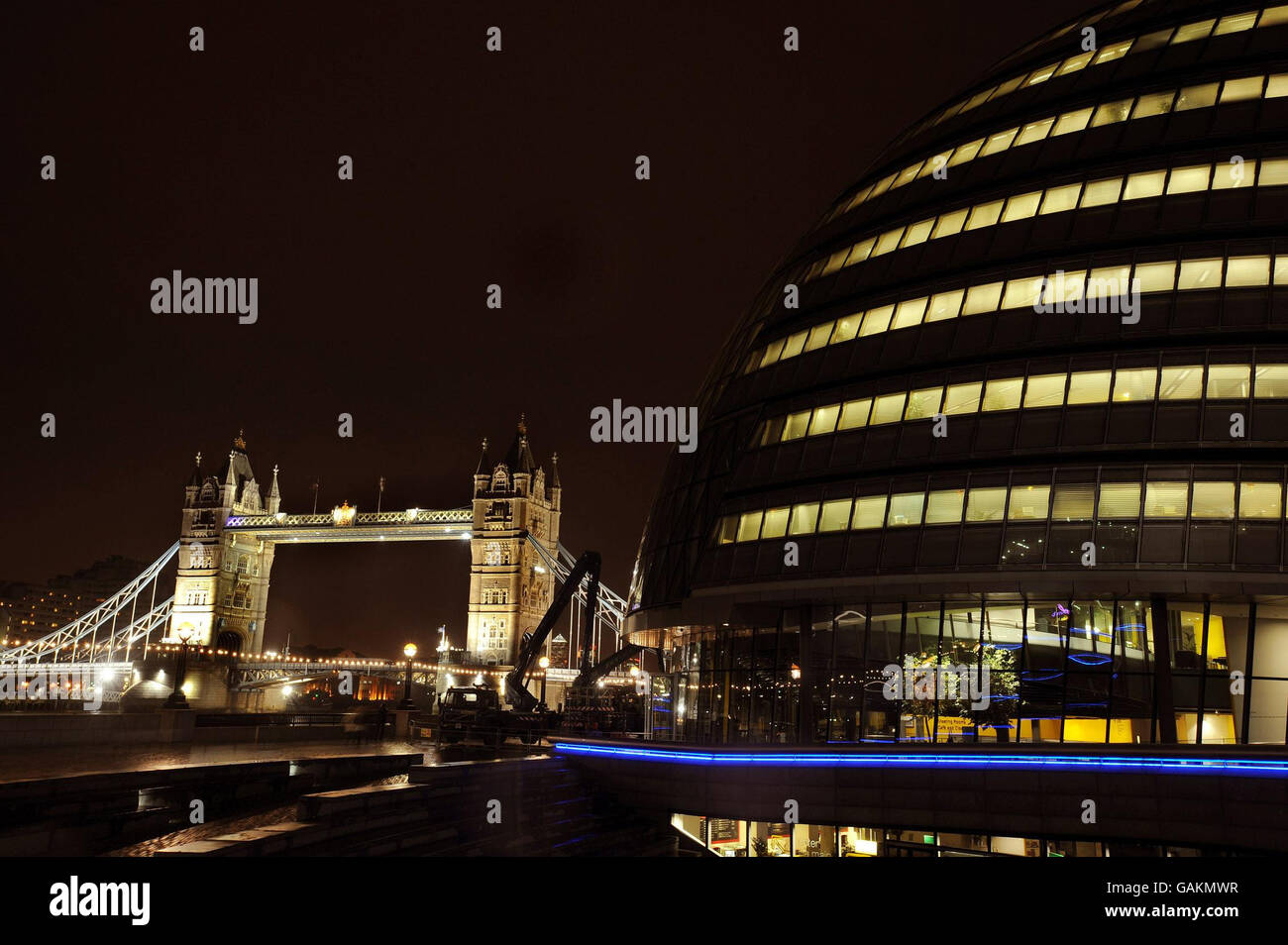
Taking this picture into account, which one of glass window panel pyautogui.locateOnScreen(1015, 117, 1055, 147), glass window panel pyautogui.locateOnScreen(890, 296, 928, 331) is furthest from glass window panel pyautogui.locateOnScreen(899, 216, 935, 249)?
glass window panel pyautogui.locateOnScreen(1015, 117, 1055, 147)

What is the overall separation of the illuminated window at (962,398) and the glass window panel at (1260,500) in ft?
28.2

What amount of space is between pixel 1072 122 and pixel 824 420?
1538cm

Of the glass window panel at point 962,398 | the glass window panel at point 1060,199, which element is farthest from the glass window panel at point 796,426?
the glass window panel at point 1060,199

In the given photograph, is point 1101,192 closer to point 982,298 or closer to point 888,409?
point 982,298

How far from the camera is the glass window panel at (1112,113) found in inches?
1565

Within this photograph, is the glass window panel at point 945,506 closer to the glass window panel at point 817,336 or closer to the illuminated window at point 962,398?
the illuminated window at point 962,398

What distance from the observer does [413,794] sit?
27.3 meters

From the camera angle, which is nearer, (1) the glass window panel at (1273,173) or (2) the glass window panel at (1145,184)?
(1) the glass window panel at (1273,173)

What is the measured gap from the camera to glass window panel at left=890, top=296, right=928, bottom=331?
129 feet

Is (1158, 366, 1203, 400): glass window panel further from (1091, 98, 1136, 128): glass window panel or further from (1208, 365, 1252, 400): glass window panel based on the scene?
(1091, 98, 1136, 128): glass window panel
